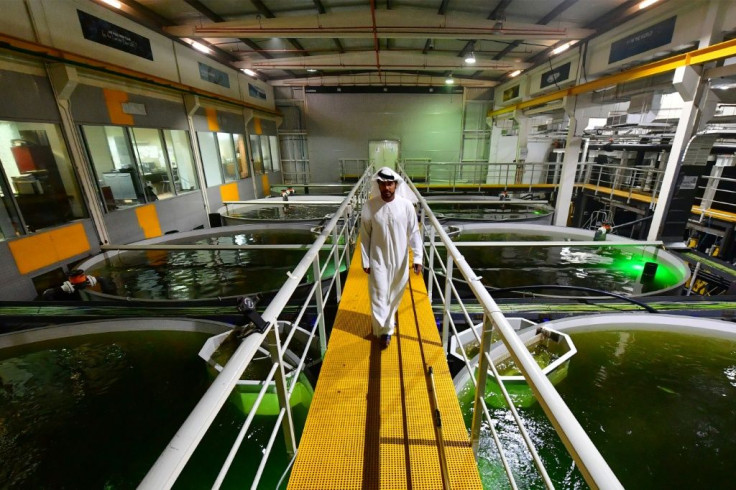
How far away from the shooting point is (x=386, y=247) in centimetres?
236

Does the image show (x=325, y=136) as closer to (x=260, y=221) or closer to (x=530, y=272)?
(x=260, y=221)

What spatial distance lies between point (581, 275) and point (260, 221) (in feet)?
21.2

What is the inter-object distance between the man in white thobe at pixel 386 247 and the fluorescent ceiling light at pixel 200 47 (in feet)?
29.6

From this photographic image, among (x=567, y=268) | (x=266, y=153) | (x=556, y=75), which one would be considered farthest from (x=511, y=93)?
(x=266, y=153)

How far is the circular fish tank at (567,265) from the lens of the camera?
4.95 m

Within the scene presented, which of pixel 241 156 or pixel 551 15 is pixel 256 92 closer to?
pixel 241 156

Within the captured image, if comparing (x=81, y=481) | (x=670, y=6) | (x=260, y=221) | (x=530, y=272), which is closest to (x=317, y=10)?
(x=260, y=221)

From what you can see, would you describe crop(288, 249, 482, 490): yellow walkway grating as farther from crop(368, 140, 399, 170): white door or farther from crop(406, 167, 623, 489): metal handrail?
crop(368, 140, 399, 170): white door

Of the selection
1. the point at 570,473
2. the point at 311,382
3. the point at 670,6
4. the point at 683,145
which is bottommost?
the point at 570,473

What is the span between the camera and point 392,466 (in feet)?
4.97

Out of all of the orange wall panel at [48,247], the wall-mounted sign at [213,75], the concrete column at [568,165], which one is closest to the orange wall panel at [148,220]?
the orange wall panel at [48,247]

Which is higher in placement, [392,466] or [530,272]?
[392,466]

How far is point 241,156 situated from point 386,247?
36.2 ft

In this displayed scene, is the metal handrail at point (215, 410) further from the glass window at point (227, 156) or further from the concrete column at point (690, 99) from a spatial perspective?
the glass window at point (227, 156)
